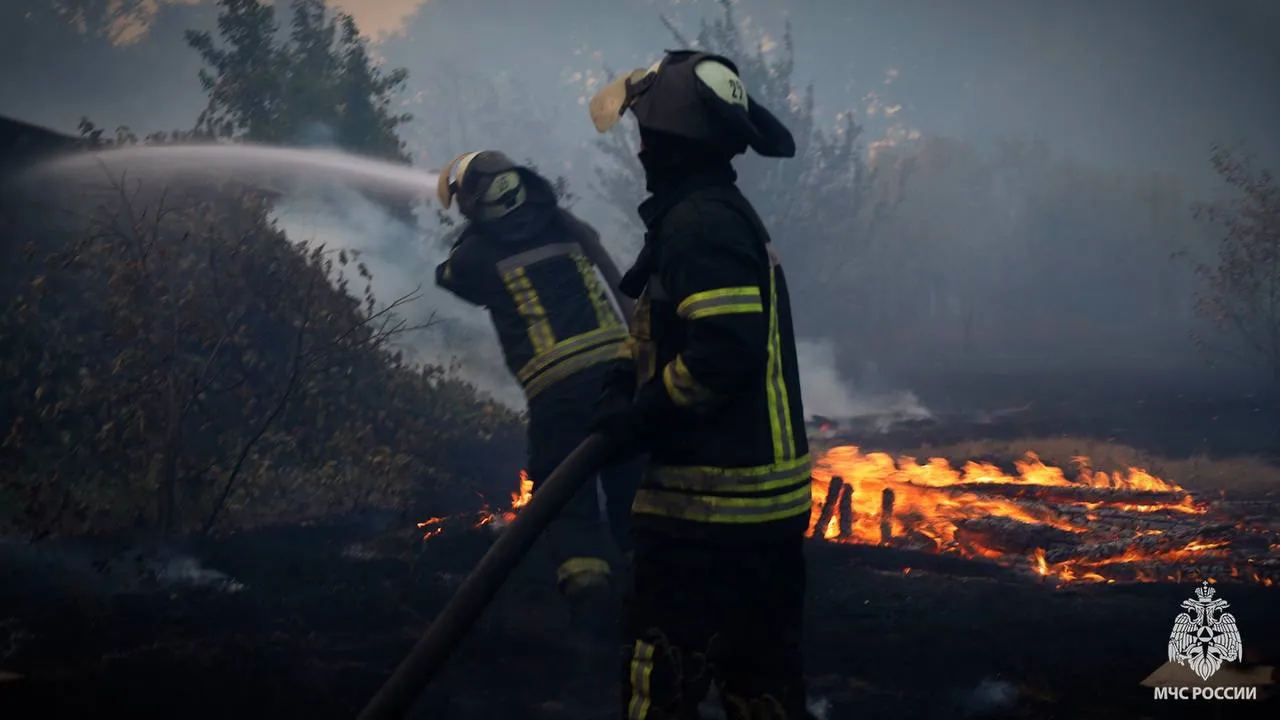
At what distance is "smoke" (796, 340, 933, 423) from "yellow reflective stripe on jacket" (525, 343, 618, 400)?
693 centimetres

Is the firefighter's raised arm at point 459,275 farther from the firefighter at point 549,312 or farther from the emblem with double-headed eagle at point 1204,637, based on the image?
the emblem with double-headed eagle at point 1204,637

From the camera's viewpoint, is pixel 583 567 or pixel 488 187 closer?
pixel 583 567

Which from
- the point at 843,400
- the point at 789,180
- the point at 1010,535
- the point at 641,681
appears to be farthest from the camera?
the point at 789,180

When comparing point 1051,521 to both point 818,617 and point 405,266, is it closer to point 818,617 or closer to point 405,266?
point 818,617

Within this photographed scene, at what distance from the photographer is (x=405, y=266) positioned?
11.2 m

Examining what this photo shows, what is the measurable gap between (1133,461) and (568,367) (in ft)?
23.0

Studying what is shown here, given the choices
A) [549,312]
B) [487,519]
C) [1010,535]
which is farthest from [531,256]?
[1010,535]

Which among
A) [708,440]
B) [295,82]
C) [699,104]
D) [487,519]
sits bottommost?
[708,440]

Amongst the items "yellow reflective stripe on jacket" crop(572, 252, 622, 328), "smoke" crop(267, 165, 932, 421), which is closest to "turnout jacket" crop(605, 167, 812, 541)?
"yellow reflective stripe on jacket" crop(572, 252, 622, 328)

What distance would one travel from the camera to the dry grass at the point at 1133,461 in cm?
822

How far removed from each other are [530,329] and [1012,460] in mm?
6136

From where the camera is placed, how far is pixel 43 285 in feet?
23.3

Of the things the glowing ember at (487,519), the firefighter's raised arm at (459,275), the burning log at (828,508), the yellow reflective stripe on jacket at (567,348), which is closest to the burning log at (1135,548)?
the burning log at (828,508)
